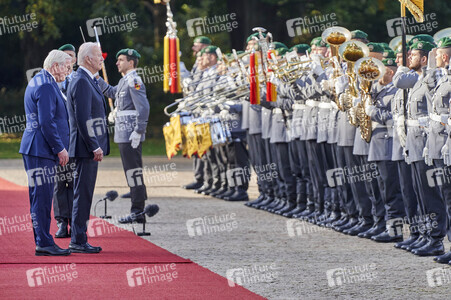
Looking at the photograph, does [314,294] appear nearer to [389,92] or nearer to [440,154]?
[440,154]

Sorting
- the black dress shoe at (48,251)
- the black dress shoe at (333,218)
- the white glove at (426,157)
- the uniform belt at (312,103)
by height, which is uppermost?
the uniform belt at (312,103)

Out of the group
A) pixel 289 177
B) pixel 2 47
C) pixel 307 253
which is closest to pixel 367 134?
pixel 307 253

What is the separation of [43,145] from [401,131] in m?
3.50

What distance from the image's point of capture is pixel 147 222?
45.9 ft

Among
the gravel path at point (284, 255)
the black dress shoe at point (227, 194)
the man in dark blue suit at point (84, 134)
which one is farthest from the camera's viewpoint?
the black dress shoe at point (227, 194)

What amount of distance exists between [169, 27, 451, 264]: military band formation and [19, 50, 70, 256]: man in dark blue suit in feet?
10.1

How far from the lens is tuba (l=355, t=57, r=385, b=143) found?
11.4 meters

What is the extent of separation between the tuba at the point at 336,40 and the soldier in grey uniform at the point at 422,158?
56.3 inches

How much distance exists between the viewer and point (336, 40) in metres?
12.5

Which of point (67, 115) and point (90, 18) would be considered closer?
point (67, 115)

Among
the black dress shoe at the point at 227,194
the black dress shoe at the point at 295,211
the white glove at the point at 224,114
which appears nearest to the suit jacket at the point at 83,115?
the black dress shoe at the point at 295,211

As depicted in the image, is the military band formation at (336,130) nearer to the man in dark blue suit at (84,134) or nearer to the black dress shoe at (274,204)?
the black dress shoe at (274,204)

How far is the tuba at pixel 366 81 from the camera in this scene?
11352 millimetres

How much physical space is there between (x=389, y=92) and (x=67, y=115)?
3364 mm
